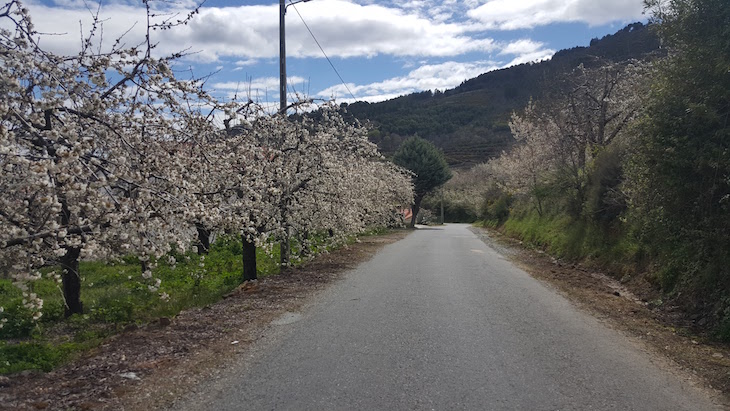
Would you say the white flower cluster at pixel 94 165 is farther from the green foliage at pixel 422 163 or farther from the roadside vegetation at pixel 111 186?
the green foliage at pixel 422 163

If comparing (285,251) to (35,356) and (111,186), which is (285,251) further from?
(111,186)

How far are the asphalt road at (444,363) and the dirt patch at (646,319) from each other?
31 cm

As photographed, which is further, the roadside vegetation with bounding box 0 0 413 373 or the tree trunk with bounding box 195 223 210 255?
the tree trunk with bounding box 195 223 210 255

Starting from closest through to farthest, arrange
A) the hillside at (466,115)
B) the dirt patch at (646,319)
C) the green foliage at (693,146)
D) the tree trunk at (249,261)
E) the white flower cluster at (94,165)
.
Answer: the white flower cluster at (94,165) < the dirt patch at (646,319) < the green foliage at (693,146) < the tree trunk at (249,261) < the hillside at (466,115)

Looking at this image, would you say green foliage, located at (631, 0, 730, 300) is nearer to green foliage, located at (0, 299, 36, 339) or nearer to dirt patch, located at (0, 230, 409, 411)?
dirt patch, located at (0, 230, 409, 411)

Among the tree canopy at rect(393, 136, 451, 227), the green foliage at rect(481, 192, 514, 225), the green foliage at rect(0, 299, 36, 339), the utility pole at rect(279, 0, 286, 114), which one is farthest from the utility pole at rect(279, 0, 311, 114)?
the tree canopy at rect(393, 136, 451, 227)

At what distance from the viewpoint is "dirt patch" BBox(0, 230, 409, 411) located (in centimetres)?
520

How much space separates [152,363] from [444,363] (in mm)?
3195

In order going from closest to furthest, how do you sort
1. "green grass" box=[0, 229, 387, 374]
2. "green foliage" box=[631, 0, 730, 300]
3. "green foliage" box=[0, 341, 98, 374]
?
"green foliage" box=[0, 341, 98, 374] < "green grass" box=[0, 229, 387, 374] < "green foliage" box=[631, 0, 730, 300]

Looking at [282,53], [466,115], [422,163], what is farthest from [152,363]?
[466,115]

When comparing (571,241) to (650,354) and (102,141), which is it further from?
(102,141)

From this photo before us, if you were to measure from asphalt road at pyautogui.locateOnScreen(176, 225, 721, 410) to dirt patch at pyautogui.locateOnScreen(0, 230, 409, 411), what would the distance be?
0.36m

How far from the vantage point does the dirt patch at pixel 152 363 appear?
520cm

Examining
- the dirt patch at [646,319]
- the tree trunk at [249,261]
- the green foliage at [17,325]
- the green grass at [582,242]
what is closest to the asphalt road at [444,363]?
the dirt patch at [646,319]
